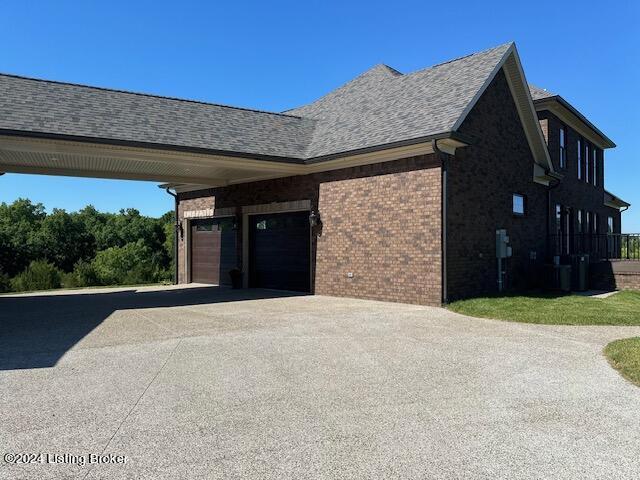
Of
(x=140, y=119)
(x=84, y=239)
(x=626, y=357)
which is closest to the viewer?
(x=626, y=357)

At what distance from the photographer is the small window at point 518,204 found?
15766 mm

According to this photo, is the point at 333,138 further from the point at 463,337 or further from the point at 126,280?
the point at 126,280

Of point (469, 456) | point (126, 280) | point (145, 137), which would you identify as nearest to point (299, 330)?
point (469, 456)

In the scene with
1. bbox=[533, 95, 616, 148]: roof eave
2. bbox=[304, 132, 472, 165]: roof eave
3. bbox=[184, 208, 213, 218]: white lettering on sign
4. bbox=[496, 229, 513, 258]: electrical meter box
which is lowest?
bbox=[496, 229, 513, 258]: electrical meter box

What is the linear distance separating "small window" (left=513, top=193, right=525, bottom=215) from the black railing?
2646 mm

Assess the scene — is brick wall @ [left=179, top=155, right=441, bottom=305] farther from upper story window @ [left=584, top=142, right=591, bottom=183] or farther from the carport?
upper story window @ [left=584, top=142, right=591, bottom=183]

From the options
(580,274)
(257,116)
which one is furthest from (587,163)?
(257,116)

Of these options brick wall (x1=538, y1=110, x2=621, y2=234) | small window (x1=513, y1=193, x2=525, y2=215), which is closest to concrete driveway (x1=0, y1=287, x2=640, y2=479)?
small window (x1=513, y1=193, x2=525, y2=215)

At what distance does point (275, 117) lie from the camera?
17.3 metres

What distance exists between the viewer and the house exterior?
12.3 metres

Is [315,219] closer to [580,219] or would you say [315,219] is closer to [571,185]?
[571,185]

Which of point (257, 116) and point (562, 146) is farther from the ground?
point (257, 116)

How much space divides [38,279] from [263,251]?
10633 millimetres

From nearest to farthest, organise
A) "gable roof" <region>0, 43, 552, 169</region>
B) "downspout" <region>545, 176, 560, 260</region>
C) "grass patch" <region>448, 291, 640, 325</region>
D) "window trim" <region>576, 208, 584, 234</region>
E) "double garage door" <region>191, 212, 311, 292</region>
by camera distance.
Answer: "grass patch" <region>448, 291, 640, 325</region> → "gable roof" <region>0, 43, 552, 169</region> → "double garage door" <region>191, 212, 311, 292</region> → "downspout" <region>545, 176, 560, 260</region> → "window trim" <region>576, 208, 584, 234</region>
